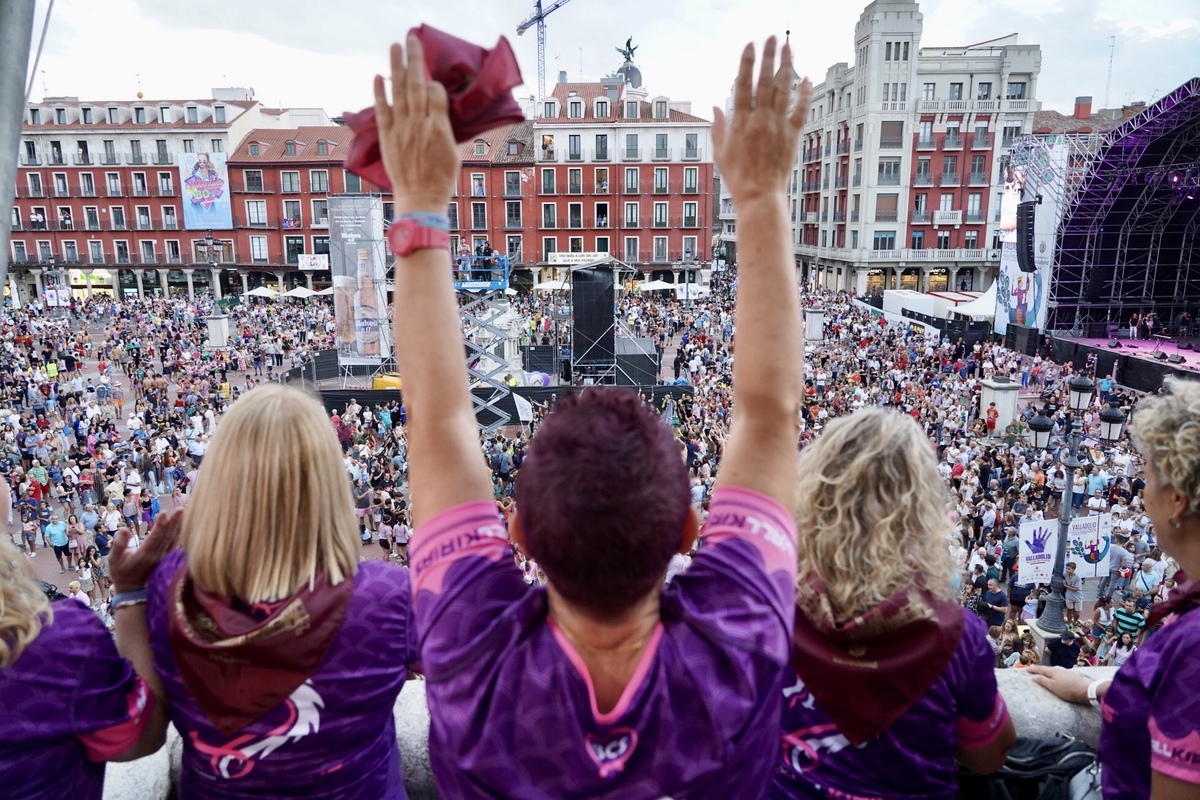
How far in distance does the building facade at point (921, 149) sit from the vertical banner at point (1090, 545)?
34330 millimetres

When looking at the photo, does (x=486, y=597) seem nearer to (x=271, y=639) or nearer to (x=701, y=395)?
(x=271, y=639)

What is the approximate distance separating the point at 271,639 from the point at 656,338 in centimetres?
2867

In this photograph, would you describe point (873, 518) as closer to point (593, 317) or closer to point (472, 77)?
point (472, 77)

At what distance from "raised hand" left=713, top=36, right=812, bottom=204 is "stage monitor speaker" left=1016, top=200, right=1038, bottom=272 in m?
29.6

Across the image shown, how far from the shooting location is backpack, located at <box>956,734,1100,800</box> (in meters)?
1.88

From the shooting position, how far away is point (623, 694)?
3.01ft

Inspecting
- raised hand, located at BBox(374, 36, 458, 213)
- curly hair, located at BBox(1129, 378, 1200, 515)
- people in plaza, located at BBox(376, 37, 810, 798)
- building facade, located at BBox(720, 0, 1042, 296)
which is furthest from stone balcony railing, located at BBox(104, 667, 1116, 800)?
building facade, located at BBox(720, 0, 1042, 296)

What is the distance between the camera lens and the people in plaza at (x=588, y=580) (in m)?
0.88

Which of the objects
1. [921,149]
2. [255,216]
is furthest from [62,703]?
[255,216]

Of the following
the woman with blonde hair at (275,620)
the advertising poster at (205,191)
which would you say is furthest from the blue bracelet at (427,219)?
the advertising poster at (205,191)

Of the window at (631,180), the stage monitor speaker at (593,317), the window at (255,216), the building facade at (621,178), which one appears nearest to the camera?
the stage monitor speaker at (593,317)

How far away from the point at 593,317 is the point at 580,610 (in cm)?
2044

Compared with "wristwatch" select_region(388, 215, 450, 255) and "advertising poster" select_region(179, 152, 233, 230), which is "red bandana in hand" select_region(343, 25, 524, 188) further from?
"advertising poster" select_region(179, 152, 233, 230)

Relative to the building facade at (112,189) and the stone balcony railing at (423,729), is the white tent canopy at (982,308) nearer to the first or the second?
the stone balcony railing at (423,729)
